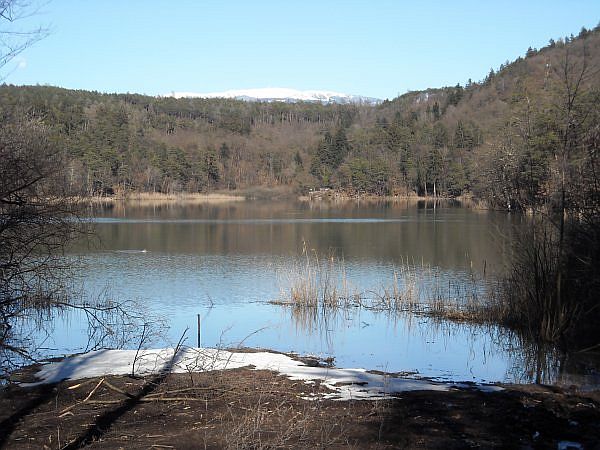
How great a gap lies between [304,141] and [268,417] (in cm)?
13519

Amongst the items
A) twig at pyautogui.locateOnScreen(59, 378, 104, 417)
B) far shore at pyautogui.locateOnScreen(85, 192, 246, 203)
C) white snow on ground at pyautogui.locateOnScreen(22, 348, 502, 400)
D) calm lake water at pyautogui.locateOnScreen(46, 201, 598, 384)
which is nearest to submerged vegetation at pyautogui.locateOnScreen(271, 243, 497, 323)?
calm lake water at pyautogui.locateOnScreen(46, 201, 598, 384)

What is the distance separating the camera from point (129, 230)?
39.5 metres

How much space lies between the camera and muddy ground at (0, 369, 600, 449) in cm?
579

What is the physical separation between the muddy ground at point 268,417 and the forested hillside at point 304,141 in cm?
2542

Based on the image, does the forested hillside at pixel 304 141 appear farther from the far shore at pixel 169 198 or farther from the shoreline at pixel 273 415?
the shoreline at pixel 273 415

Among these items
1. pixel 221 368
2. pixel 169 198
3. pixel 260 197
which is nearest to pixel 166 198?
pixel 169 198

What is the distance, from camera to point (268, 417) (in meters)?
6.44

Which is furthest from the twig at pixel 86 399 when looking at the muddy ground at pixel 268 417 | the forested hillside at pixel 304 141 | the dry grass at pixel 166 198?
the dry grass at pixel 166 198

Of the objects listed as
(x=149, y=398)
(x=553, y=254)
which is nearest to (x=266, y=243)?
(x=553, y=254)

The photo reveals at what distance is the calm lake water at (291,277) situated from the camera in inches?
458

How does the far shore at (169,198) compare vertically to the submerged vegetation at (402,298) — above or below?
above

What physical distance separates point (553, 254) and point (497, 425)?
6.12 m

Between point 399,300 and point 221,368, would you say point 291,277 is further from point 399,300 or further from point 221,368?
point 221,368

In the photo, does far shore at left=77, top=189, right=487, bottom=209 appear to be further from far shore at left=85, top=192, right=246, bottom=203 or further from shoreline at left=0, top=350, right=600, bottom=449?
shoreline at left=0, top=350, right=600, bottom=449
